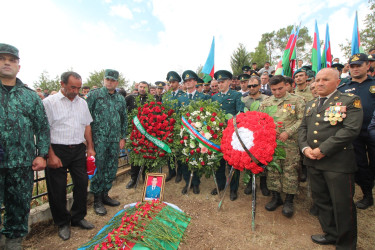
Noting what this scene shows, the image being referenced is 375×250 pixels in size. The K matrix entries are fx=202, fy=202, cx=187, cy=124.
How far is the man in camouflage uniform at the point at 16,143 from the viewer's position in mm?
2467

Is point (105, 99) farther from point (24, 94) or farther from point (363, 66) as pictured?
point (363, 66)

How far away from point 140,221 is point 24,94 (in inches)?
91.6

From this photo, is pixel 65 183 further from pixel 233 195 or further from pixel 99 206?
pixel 233 195

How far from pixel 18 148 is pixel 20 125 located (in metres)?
0.29

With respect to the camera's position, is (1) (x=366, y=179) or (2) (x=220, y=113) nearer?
(1) (x=366, y=179)

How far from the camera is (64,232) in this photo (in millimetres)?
3188

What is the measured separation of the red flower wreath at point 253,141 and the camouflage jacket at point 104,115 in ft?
7.21

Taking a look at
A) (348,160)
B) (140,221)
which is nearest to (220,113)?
(348,160)

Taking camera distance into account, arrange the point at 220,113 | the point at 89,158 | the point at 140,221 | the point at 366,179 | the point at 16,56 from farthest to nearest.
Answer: the point at 220,113
the point at 366,179
the point at 89,158
the point at 140,221
the point at 16,56

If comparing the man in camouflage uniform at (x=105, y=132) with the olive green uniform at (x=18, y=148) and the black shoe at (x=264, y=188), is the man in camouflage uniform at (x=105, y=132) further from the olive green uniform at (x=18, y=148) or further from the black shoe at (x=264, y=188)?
the black shoe at (x=264, y=188)

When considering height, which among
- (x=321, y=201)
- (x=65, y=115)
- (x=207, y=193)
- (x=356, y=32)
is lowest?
(x=207, y=193)

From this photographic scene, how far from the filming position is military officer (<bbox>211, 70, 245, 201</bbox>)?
4473 mm

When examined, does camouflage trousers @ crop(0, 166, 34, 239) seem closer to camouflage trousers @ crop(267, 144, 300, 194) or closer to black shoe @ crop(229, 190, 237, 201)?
black shoe @ crop(229, 190, 237, 201)

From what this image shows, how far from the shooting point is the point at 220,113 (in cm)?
420
